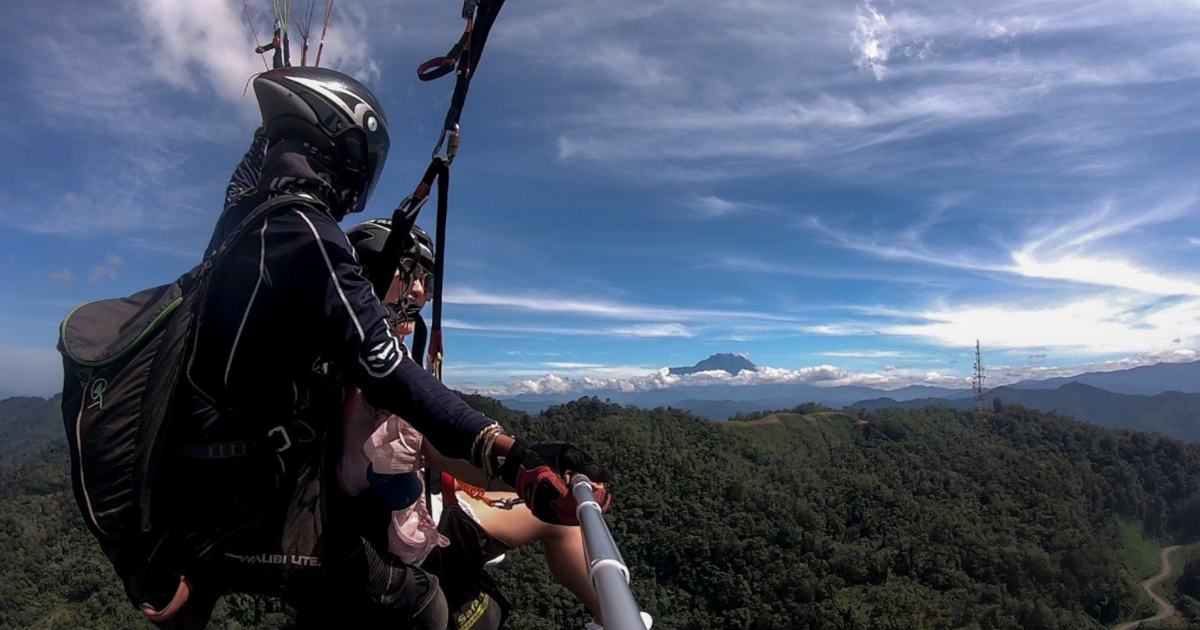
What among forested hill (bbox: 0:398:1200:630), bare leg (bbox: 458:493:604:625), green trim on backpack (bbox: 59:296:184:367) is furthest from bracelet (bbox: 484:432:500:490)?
forested hill (bbox: 0:398:1200:630)

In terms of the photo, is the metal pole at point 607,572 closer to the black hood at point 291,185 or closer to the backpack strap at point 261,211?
the backpack strap at point 261,211

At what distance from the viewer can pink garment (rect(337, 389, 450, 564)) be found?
2.49 m

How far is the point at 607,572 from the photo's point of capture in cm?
130

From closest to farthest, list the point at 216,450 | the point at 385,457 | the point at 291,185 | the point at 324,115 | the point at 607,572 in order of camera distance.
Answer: the point at 607,572, the point at 216,450, the point at 291,185, the point at 324,115, the point at 385,457

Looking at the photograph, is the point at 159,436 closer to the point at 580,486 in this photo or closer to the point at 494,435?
the point at 494,435

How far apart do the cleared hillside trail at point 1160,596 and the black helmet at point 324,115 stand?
8833 cm

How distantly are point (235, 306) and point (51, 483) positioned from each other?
118162 mm

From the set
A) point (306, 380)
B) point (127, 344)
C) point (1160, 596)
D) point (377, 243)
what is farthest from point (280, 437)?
point (1160, 596)

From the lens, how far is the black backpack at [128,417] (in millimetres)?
1900

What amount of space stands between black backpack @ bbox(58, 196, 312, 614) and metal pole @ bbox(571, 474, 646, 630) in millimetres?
1229

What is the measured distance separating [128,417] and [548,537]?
6.74 ft

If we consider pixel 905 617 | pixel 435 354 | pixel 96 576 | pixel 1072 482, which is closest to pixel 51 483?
pixel 96 576

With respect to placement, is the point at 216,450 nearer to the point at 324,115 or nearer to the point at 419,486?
the point at 419,486

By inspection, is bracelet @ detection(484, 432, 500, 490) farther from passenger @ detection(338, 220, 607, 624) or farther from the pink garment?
the pink garment
